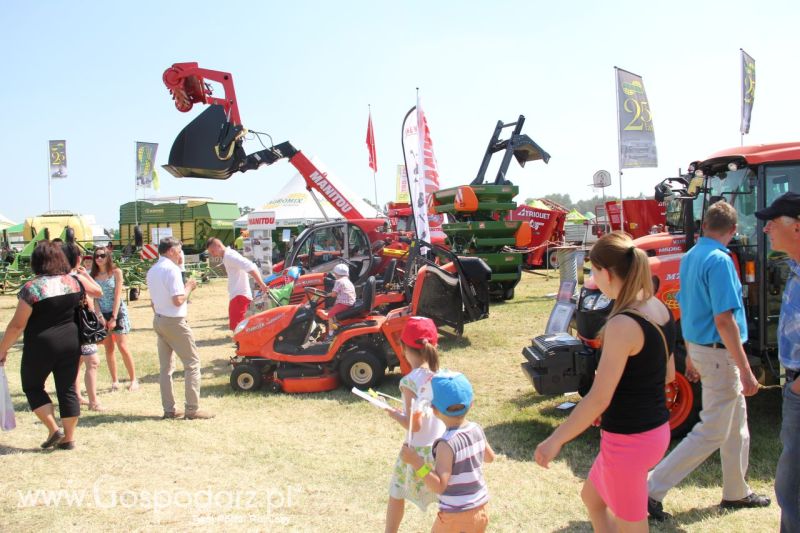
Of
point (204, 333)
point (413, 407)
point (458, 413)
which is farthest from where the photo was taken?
point (204, 333)

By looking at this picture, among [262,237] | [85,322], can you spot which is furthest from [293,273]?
[85,322]

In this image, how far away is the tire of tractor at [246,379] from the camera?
21.9 feet

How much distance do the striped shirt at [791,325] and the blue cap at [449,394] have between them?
144cm

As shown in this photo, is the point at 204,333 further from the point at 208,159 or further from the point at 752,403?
the point at 752,403

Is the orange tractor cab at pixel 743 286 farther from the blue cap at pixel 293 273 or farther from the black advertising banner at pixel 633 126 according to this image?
the black advertising banner at pixel 633 126

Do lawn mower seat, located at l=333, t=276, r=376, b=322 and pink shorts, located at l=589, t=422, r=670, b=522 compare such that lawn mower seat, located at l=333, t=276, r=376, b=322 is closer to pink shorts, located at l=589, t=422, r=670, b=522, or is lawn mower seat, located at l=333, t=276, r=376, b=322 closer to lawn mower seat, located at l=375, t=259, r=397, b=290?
lawn mower seat, located at l=375, t=259, r=397, b=290

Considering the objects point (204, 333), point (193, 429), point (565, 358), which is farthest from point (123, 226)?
point (565, 358)

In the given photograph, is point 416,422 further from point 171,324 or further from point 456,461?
point 171,324

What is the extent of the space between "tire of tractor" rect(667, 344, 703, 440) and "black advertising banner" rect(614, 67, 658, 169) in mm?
7734

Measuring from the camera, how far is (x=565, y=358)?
4.55 m

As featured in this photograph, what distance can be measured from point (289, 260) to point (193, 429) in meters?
5.24

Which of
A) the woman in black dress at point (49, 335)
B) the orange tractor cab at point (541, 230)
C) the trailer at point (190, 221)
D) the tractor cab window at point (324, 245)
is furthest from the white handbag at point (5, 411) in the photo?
the trailer at point (190, 221)

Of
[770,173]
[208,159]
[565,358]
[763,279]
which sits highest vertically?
[208,159]

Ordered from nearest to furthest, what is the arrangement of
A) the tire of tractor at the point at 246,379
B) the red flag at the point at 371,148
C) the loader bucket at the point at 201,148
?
the tire of tractor at the point at 246,379 → the loader bucket at the point at 201,148 → the red flag at the point at 371,148
